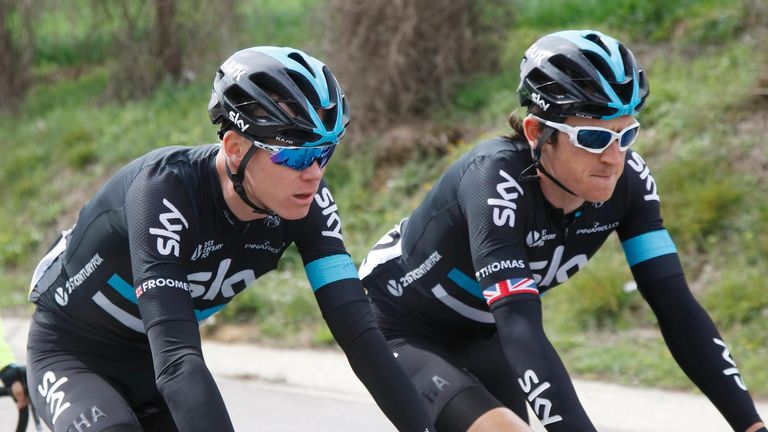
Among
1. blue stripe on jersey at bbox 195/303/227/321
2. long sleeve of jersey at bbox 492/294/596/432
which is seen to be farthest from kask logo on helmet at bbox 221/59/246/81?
long sleeve of jersey at bbox 492/294/596/432

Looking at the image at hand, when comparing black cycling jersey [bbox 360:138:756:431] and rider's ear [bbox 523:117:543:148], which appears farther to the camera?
rider's ear [bbox 523:117:543:148]

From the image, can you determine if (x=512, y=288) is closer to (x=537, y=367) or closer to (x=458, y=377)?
(x=537, y=367)

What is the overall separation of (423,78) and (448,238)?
21.2 ft

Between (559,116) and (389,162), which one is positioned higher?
(559,116)

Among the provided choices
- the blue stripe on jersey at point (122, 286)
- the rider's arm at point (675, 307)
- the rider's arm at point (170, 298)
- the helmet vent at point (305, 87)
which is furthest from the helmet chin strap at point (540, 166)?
the blue stripe on jersey at point (122, 286)

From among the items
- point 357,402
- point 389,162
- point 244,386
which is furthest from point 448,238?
point 389,162

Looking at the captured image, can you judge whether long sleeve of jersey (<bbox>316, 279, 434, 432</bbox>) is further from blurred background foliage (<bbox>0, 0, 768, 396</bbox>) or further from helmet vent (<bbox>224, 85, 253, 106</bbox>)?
blurred background foliage (<bbox>0, 0, 768, 396</bbox>)

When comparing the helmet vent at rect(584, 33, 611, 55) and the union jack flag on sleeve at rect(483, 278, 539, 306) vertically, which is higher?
the helmet vent at rect(584, 33, 611, 55)

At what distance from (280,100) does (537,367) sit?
1.12 m

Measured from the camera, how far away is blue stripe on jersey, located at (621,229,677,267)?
12.2 ft

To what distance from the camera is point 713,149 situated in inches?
317

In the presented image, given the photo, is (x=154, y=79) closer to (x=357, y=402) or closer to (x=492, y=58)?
(x=492, y=58)

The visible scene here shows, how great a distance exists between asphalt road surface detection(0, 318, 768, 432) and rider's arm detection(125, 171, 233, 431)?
10.2 ft

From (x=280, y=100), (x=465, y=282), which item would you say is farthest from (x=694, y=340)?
(x=280, y=100)
